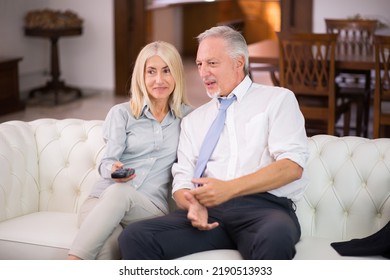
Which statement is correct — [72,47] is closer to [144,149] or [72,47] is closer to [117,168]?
[144,149]

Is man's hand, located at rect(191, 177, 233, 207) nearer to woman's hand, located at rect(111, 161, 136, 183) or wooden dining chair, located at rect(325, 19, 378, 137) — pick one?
woman's hand, located at rect(111, 161, 136, 183)

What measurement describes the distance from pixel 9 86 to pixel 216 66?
15.3 ft

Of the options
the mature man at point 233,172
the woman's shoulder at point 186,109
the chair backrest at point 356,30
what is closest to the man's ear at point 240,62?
the mature man at point 233,172

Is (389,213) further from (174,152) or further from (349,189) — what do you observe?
(174,152)

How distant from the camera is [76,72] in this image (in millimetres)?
8016

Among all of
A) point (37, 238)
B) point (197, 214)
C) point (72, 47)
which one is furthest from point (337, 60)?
point (72, 47)

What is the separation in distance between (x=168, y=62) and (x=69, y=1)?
5489 mm

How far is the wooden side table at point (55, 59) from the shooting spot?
7.22m

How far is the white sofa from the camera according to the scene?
98.7 inches

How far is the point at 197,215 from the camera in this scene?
7.53ft

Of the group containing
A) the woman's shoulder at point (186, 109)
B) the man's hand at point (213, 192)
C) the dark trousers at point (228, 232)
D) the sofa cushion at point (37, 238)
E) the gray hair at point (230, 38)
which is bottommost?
the sofa cushion at point (37, 238)

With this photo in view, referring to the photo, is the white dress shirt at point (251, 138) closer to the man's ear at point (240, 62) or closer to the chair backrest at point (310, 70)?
the man's ear at point (240, 62)

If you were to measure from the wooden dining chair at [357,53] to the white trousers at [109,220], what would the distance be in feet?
9.87
